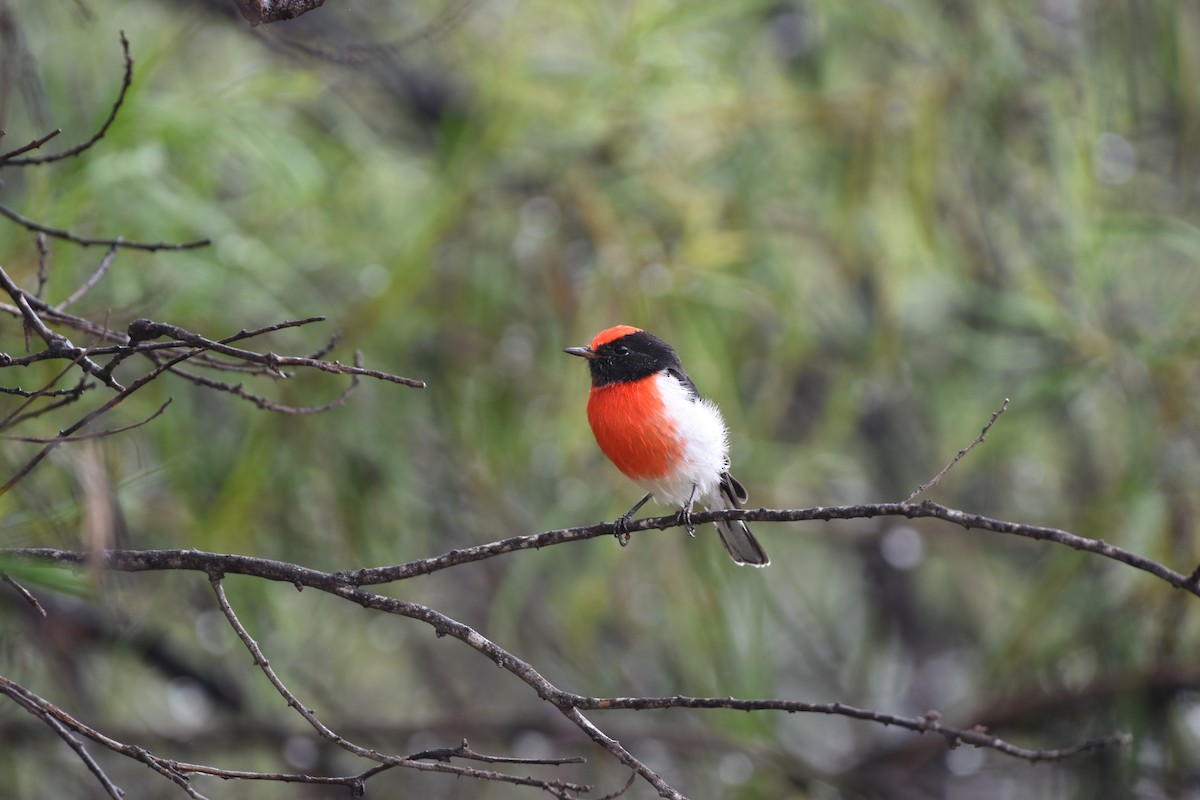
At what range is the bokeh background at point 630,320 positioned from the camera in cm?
396

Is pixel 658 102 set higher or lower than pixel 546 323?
higher

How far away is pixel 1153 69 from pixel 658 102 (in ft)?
6.69

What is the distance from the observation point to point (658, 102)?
4.55m

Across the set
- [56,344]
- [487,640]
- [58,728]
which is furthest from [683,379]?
[58,728]

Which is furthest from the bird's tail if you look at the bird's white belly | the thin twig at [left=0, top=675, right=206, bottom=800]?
the thin twig at [left=0, top=675, right=206, bottom=800]

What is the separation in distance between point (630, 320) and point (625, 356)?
735 mm

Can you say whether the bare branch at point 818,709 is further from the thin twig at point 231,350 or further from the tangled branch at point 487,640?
the thin twig at point 231,350

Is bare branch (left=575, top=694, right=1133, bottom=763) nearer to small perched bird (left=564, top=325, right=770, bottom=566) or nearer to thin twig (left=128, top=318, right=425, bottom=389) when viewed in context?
thin twig (left=128, top=318, right=425, bottom=389)

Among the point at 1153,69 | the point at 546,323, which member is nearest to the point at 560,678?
the point at 546,323

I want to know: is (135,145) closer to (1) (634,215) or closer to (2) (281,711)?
(1) (634,215)

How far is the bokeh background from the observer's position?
13.0 feet

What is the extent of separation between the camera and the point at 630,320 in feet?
13.8

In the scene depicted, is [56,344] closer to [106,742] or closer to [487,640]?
[106,742]

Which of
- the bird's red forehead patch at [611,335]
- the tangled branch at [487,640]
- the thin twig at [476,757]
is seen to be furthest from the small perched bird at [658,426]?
the thin twig at [476,757]
